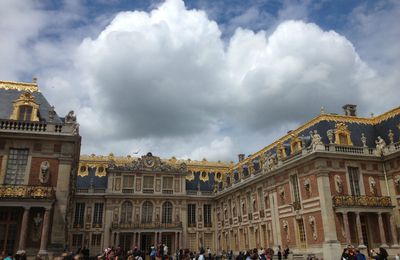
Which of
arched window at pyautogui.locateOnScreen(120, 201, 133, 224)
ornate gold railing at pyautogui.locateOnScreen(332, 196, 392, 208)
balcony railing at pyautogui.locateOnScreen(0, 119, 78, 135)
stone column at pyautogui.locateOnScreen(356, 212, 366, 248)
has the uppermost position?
balcony railing at pyautogui.locateOnScreen(0, 119, 78, 135)

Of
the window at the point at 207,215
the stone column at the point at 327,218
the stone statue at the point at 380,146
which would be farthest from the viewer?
the window at the point at 207,215

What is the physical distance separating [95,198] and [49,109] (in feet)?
67.5

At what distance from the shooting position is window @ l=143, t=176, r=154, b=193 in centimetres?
4391

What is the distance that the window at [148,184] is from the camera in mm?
43906

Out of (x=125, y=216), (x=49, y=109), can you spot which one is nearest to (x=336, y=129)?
(x=49, y=109)

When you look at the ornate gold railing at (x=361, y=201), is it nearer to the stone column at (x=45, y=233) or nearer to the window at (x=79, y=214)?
the stone column at (x=45, y=233)

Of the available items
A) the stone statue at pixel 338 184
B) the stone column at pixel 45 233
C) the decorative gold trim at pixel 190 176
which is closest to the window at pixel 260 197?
the stone statue at pixel 338 184

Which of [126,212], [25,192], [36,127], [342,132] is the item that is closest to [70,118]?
[36,127]

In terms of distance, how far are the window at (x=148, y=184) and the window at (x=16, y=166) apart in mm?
23751

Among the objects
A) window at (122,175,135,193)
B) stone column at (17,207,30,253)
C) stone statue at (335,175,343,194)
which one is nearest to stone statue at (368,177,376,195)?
stone statue at (335,175,343,194)

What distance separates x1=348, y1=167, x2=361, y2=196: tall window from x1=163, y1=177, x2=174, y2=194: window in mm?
23507

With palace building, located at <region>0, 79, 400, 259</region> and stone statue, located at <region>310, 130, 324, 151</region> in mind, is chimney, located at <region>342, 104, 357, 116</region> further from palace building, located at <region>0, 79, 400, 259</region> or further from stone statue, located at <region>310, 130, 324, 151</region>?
stone statue, located at <region>310, 130, 324, 151</region>

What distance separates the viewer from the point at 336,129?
28.4m

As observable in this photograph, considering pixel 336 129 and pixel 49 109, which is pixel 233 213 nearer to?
pixel 336 129
